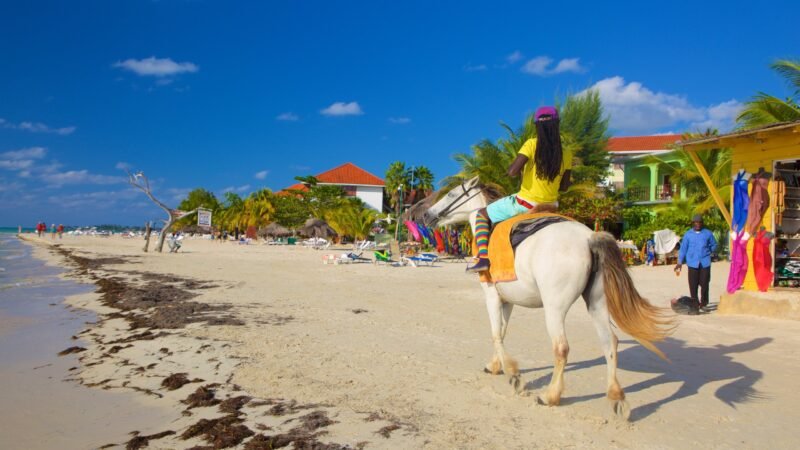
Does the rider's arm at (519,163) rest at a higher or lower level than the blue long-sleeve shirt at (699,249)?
higher

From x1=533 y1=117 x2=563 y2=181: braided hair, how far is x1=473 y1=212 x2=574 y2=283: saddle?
1.28 feet

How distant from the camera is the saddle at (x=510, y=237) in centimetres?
454

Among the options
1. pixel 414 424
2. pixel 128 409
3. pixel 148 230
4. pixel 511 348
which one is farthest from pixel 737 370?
pixel 148 230

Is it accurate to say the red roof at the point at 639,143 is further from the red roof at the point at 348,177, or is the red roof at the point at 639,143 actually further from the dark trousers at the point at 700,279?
the dark trousers at the point at 700,279

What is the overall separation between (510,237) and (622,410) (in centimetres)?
167

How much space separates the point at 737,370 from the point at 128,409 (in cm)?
626

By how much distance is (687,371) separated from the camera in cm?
558

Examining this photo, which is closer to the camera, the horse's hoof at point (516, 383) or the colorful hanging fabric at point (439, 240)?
the horse's hoof at point (516, 383)

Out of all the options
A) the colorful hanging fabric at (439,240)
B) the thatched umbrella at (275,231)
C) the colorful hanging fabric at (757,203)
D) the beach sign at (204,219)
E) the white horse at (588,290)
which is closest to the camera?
the white horse at (588,290)

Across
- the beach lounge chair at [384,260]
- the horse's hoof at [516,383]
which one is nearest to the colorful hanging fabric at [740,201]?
the horse's hoof at [516,383]

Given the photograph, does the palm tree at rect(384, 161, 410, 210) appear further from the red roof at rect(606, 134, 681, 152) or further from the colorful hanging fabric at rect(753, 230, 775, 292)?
the colorful hanging fabric at rect(753, 230, 775, 292)

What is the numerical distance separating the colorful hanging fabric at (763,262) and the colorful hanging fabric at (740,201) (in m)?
0.39

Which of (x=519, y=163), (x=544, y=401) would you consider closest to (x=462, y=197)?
(x=519, y=163)

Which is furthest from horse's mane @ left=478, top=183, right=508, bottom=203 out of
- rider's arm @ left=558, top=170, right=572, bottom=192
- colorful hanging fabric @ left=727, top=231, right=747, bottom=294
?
colorful hanging fabric @ left=727, top=231, right=747, bottom=294
